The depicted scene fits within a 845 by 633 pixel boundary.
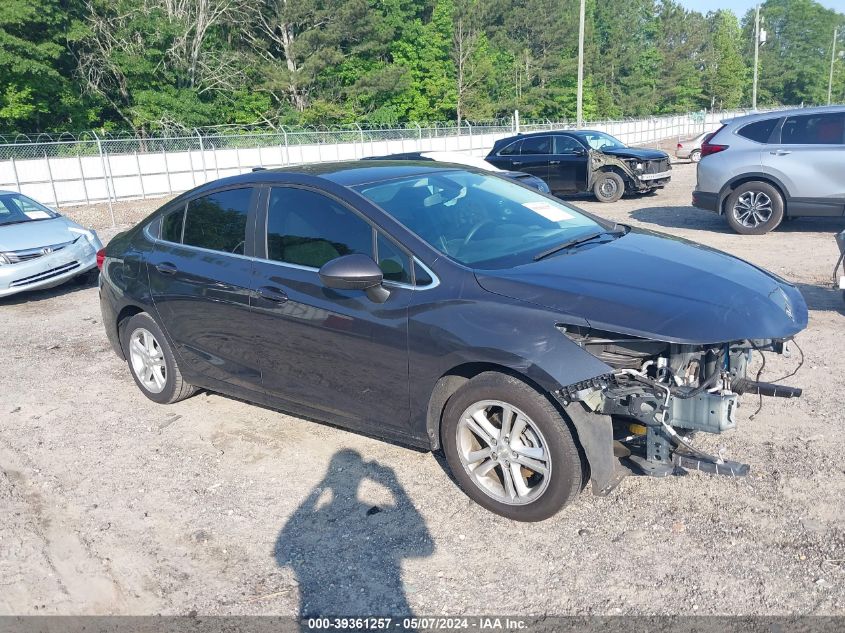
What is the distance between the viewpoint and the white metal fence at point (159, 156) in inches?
915

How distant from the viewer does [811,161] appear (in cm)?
1066

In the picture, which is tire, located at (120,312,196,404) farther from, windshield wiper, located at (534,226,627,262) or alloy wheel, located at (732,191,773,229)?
alloy wheel, located at (732,191,773,229)

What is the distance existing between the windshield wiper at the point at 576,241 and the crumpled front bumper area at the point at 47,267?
25.9 ft

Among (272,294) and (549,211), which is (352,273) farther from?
(549,211)

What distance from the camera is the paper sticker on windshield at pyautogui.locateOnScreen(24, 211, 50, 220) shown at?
1072 cm

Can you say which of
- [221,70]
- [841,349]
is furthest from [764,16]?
[841,349]

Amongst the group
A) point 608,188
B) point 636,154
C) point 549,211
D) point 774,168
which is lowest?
point 608,188

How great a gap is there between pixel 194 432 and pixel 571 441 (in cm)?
289

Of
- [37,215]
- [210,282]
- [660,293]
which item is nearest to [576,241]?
[660,293]

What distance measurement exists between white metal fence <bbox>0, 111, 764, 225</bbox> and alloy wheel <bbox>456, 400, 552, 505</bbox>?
21179 mm

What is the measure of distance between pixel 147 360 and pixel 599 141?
14.1 metres

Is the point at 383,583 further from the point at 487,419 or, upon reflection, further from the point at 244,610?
the point at 487,419

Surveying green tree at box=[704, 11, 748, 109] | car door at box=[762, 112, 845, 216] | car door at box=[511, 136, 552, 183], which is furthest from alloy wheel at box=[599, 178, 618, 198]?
green tree at box=[704, 11, 748, 109]

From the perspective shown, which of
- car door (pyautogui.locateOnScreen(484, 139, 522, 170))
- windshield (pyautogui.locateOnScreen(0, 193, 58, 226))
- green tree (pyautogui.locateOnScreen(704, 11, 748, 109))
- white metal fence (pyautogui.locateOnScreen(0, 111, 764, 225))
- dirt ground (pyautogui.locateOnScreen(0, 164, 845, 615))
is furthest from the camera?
green tree (pyautogui.locateOnScreen(704, 11, 748, 109))
